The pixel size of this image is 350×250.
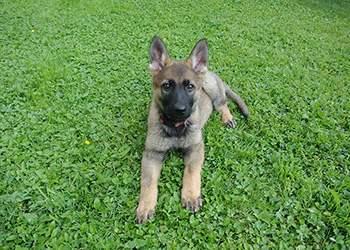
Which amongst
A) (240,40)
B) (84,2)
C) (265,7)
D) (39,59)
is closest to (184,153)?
(39,59)

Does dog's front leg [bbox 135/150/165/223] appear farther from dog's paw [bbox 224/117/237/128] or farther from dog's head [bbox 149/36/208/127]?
dog's paw [bbox 224/117/237/128]

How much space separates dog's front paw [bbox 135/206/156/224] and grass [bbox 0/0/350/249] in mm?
73

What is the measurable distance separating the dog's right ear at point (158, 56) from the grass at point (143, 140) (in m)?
1.02

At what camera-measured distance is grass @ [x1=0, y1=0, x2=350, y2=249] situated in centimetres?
244

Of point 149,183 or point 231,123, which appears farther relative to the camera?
point 231,123

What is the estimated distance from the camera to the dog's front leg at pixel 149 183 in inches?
101

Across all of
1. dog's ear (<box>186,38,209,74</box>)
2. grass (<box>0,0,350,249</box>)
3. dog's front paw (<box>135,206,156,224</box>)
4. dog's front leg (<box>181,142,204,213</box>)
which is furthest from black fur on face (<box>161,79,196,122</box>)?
dog's front paw (<box>135,206,156,224</box>)

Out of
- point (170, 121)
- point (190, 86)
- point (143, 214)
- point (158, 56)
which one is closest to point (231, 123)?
point (190, 86)

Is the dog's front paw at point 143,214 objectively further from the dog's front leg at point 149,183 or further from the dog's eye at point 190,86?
the dog's eye at point 190,86

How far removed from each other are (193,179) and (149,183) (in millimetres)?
544

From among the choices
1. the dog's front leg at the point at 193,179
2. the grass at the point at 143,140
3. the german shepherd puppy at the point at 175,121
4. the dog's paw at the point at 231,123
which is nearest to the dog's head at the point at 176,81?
the german shepherd puppy at the point at 175,121

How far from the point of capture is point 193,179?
9.36 ft

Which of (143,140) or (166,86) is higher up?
(166,86)

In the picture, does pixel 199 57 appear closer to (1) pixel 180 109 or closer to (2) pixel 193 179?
(1) pixel 180 109
